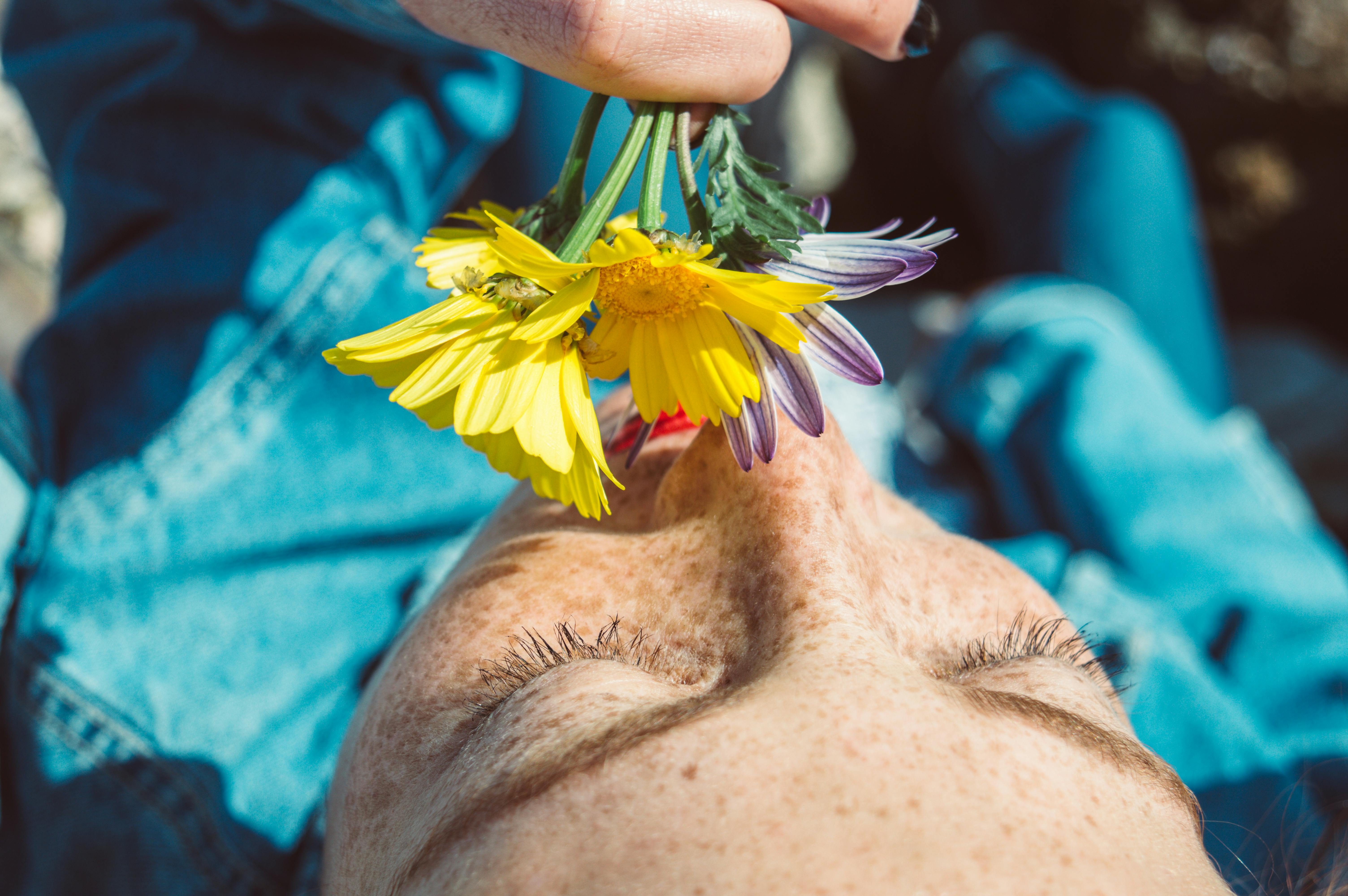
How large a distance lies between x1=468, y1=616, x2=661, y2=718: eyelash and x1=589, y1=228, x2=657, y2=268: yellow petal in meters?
0.25

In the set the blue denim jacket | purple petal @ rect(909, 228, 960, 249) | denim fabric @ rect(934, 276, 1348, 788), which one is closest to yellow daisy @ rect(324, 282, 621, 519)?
purple petal @ rect(909, 228, 960, 249)

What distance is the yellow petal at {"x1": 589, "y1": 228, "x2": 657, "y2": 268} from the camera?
15.7 inches

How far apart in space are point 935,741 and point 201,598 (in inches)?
33.5

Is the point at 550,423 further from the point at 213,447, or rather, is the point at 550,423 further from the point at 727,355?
the point at 213,447

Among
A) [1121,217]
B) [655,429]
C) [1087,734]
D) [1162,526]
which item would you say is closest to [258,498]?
[655,429]

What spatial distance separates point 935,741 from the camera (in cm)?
45

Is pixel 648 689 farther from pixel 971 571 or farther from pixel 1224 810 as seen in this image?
pixel 1224 810

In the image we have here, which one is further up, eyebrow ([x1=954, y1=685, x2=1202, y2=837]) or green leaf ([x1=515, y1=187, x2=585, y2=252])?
green leaf ([x1=515, y1=187, x2=585, y2=252])

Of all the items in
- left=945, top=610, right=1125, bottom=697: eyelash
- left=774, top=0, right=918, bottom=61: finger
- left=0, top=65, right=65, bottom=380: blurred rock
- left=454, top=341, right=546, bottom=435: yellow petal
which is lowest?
left=0, top=65, right=65, bottom=380: blurred rock

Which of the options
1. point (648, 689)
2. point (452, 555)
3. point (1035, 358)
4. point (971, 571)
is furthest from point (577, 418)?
point (1035, 358)

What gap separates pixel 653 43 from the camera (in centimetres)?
51

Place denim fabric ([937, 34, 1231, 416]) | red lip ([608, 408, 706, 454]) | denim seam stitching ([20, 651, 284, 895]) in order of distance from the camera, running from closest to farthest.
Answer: red lip ([608, 408, 706, 454])
denim seam stitching ([20, 651, 284, 895])
denim fabric ([937, 34, 1231, 416])

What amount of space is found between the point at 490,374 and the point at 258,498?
71 cm

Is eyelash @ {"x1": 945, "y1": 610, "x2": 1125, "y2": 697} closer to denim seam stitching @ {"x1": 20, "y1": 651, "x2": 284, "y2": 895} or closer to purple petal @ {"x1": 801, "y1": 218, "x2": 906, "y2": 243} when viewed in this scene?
purple petal @ {"x1": 801, "y1": 218, "x2": 906, "y2": 243}
